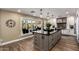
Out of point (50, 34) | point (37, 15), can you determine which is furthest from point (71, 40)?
point (37, 15)

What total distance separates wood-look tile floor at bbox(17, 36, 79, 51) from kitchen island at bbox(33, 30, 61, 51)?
4.1 inches

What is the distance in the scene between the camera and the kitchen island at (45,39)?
83.0 inches

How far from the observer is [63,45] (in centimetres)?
212

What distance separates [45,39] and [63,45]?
0.48 meters

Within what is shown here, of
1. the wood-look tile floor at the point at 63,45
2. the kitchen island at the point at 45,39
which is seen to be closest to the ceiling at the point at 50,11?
the kitchen island at the point at 45,39

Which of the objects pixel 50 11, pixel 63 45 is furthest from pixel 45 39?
pixel 50 11

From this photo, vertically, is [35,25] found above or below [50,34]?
above

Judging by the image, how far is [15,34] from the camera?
2105mm

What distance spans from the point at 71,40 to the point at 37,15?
1075 millimetres

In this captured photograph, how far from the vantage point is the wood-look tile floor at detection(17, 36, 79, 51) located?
2.08 m

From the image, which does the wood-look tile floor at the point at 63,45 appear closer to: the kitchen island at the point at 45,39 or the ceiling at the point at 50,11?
the kitchen island at the point at 45,39

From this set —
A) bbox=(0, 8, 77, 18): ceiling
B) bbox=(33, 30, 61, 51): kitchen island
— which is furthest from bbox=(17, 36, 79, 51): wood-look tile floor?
bbox=(0, 8, 77, 18): ceiling

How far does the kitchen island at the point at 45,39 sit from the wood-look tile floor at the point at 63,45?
10 cm
